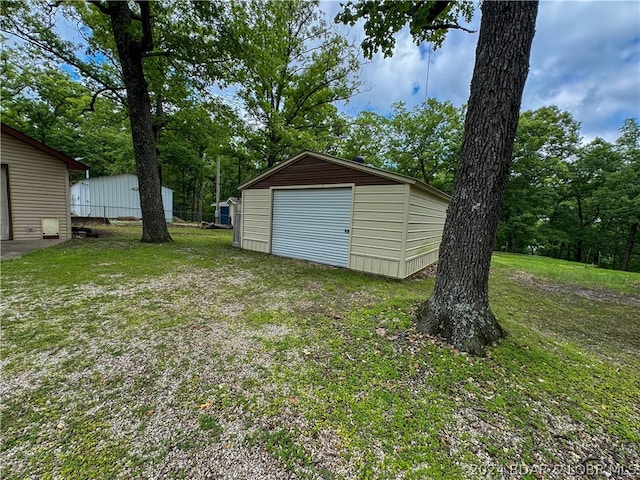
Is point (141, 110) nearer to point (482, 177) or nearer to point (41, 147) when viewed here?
point (41, 147)

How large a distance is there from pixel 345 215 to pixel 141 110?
7.56m

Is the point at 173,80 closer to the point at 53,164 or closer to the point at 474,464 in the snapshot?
the point at 53,164

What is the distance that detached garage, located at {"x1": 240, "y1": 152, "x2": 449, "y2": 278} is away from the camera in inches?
236

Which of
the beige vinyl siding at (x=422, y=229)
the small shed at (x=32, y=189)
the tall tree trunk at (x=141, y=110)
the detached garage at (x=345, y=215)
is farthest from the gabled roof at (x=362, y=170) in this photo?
the small shed at (x=32, y=189)

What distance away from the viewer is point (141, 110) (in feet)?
27.3

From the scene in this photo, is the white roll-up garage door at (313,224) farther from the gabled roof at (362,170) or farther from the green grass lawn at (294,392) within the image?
the green grass lawn at (294,392)

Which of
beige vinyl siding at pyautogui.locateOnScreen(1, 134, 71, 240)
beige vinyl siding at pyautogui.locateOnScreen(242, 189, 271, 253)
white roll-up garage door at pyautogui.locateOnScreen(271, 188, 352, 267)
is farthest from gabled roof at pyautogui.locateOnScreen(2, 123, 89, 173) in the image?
white roll-up garage door at pyautogui.locateOnScreen(271, 188, 352, 267)

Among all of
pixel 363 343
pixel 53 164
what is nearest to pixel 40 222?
pixel 53 164

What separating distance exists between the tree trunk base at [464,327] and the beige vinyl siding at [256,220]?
256 inches

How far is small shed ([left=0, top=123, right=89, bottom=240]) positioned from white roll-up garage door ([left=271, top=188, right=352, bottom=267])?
23.7 feet

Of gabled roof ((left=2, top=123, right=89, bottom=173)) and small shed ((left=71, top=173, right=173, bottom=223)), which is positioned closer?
gabled roof ((left=2, top=123, right=89, bottom=173))

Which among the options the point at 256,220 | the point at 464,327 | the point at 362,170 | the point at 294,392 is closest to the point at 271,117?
the point at 256,220

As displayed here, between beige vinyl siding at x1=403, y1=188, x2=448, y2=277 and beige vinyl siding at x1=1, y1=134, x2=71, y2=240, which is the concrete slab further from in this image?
beige vinyl siding at x1=403, y1=188, x2=448, y2=277

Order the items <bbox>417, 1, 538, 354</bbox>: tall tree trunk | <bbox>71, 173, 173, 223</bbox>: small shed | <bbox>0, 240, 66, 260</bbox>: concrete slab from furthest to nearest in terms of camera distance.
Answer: <bbox>71, 173, 173, 223</bbox>: small shed, <bbox>0, 240, 66, 260</bbox>: concrete slab, <bbox>417, 1, 538, 354</bbox>: tall tree trunk
